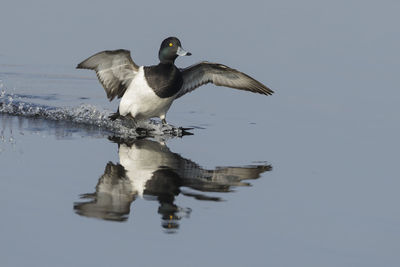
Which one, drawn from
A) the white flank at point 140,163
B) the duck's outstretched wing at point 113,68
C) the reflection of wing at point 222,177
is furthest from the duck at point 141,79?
the reflection of wing at point 222,177

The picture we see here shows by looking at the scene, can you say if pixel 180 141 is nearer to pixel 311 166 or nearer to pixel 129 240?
pixel 311 166

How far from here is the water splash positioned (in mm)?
10742

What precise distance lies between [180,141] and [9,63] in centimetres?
751

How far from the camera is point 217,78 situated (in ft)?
40.2

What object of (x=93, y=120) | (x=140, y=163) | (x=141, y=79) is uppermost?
(x=141, y=79)

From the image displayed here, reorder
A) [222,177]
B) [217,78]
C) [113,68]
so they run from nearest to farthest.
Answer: [222,177], [113,68], [217,78]

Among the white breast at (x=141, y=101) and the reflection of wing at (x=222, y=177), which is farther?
the white breast at (x=141, y=101)

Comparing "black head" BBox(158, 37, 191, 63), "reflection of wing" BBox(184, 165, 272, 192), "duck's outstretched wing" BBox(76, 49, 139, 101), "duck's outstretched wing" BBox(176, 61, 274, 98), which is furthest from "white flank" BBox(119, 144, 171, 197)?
"duck's outstretched wing" BBox(176, 61, 274, 98)

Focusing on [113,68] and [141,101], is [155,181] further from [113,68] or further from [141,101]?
[113,68]

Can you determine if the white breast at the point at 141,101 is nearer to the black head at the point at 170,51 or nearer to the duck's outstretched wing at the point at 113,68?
the duck's outstretched wing at the point at 113,68

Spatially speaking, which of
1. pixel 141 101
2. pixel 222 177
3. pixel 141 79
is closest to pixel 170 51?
pixel 141 79

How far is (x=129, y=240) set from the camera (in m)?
5.70

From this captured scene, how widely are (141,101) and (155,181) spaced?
3533 millimetres

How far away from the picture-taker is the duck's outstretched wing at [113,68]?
35.6 feet
